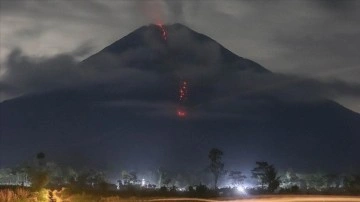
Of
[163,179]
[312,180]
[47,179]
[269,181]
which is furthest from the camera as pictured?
[163,179]

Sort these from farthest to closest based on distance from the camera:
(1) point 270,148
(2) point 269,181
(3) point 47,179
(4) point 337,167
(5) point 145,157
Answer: (1) point 270,148 → (5) point 145,157 → (4) point 337,167 → (2) point 269,181 → (3) point 47,179

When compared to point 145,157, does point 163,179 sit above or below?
below

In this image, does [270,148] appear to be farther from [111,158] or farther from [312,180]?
[312,180]

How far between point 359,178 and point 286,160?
124819 millimetres

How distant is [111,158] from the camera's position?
A: 178 m

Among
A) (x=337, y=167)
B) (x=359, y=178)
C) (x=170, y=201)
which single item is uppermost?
(x=337, y=167)

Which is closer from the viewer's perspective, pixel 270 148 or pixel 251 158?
pixel 251 158

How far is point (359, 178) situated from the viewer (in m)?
56.4

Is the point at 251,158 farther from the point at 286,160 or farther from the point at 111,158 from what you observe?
the point at 111,158

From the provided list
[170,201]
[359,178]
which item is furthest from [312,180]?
[170,201]

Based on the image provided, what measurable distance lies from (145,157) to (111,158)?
10.2m

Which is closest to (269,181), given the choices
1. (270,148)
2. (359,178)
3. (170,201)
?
(359,178)

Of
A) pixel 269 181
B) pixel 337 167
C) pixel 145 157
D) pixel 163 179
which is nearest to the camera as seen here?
pixel 269 181

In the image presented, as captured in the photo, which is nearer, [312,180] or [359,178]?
[359,178]
